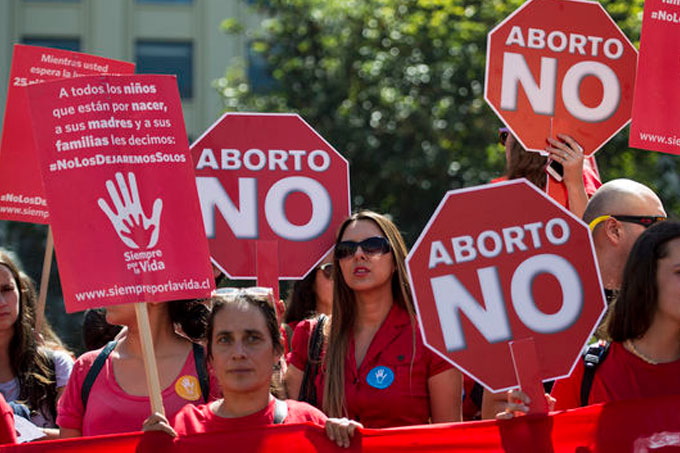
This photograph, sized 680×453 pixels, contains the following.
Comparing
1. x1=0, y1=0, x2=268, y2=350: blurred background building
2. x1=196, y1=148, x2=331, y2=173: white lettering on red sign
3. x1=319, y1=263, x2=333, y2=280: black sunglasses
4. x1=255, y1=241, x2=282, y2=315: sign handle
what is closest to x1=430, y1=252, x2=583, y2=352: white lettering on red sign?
x1=255, y1=241, x2=282, y2=315: sign handle

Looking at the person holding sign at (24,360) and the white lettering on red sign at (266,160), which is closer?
the person holding sign at (24,360)

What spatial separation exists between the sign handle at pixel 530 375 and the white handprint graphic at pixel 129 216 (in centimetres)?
124

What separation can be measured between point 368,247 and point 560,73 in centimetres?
122

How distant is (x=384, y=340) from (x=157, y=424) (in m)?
1.21

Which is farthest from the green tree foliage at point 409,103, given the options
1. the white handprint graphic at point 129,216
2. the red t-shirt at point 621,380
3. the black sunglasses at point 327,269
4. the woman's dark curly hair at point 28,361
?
the white handprint graphic at point 129,216

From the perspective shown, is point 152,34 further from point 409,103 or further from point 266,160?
point 266,160

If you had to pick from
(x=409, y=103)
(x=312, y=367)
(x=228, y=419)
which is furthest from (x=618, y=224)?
(x=409, y=103)

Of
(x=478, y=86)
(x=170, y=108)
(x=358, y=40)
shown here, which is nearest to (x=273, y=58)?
(x=358, y=40)

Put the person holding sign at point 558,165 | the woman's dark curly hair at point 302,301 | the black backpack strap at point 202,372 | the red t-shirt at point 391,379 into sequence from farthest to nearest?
the woman's dark curly hair at point 302,301, the person holding sign at point 558,165, the red t-shirt at point 391,379, the black backpack strap at point 202,372

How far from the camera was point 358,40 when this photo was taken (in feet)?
60.9

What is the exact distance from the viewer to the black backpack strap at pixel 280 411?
3.67m

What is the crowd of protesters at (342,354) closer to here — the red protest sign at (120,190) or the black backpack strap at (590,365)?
the black backpack strap at (590,365)

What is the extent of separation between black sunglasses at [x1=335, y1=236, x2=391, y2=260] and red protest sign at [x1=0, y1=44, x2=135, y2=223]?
5.37 feet

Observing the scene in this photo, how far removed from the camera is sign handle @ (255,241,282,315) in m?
4.80
